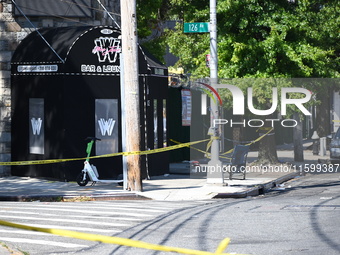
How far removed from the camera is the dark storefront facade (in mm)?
22578

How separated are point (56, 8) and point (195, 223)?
12.9 m

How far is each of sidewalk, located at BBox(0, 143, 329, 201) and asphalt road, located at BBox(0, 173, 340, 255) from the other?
1376 mm

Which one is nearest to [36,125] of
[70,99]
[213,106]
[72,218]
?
[70,99]

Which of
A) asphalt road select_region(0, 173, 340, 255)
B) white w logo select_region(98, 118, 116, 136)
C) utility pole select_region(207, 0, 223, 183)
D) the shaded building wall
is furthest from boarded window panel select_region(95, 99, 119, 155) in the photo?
asphalt road select_region(0, 173, 340, 255)

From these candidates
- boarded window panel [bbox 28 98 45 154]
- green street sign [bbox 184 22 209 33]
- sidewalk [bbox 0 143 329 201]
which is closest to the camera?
sidewalk [bbox 0 143 329 201]

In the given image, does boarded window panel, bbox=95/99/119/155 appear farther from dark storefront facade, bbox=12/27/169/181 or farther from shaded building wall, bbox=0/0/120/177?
shaded building wall, bbox=0/0/120/177

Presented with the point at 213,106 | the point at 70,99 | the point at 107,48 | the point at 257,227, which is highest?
the point at 107,48

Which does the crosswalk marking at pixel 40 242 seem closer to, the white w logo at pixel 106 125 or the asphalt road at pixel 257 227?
the asphalt road at pixel 257 227

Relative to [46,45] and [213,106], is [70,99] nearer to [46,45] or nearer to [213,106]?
[46,45]

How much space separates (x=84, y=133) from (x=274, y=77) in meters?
7.59

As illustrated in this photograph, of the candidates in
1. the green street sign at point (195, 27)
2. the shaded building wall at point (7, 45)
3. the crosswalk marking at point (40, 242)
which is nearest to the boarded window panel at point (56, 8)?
the shaded building wall at point (7, 45)

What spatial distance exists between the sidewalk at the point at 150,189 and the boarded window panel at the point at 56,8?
5429 mm

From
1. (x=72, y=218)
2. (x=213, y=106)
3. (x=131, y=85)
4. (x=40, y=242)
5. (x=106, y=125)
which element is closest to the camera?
(x=40, y=242)

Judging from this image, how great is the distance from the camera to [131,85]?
19.6 m
